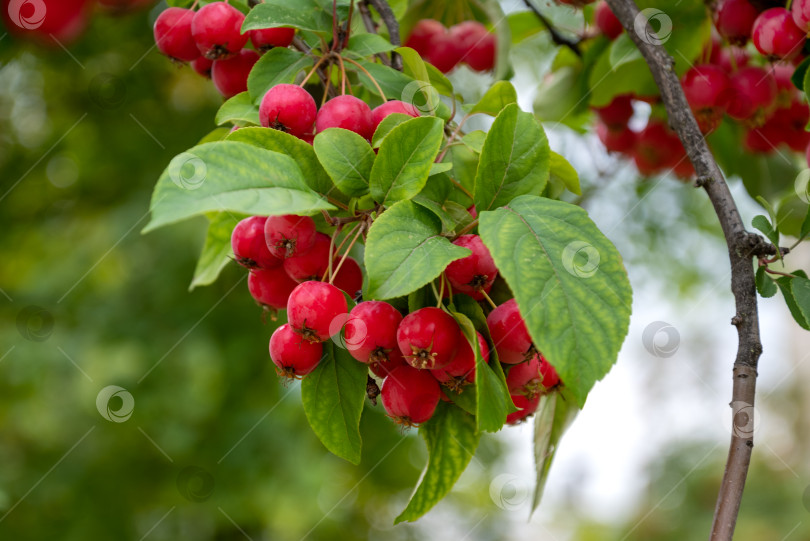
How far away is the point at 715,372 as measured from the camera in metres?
5.55

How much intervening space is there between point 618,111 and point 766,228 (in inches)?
20.9

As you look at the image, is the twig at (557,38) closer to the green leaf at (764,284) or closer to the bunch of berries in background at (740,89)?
the bunch of berries in background at (740,89)

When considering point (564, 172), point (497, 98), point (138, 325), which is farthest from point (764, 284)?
point (138, 325)

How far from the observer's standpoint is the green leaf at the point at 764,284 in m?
A: 0.63

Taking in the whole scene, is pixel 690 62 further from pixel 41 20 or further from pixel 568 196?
pixel 41 20

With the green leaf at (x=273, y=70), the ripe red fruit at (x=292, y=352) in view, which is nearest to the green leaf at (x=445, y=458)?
the ripe red fruit at (x=292, y=352)

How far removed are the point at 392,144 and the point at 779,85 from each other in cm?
74

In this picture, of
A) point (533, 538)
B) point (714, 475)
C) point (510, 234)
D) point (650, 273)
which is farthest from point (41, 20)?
point (533, 538)

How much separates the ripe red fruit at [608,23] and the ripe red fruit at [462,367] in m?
0.65

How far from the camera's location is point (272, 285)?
661 mm

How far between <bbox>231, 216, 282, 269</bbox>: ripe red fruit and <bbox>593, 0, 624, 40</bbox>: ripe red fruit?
658 millimetres

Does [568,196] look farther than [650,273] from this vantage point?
No

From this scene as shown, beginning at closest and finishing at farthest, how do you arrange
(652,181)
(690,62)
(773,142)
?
(690,62) → (773,142) → (652,181)

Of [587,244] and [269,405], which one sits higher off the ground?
[587,244]
